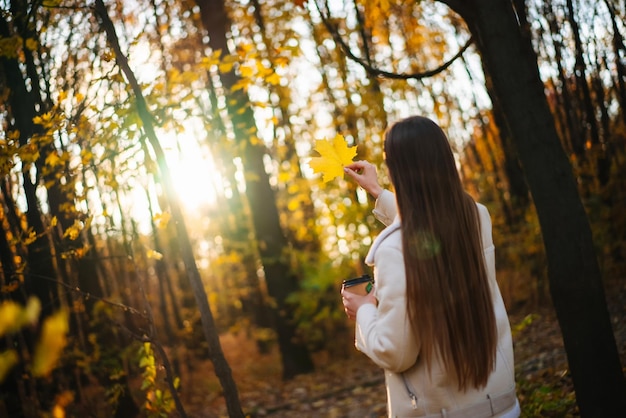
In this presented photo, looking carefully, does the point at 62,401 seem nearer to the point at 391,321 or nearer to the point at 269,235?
the point at 269,235

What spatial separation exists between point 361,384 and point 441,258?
7.06 metres

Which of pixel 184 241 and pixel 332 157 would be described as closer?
pixel 332 157

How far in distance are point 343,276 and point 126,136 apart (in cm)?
641

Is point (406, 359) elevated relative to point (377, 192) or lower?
lower

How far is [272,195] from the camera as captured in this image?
10672 mm

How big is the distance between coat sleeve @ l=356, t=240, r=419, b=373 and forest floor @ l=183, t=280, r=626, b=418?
9.93ft

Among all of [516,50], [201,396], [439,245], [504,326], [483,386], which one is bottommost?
[201,396]

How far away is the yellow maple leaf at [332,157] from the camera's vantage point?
296cm

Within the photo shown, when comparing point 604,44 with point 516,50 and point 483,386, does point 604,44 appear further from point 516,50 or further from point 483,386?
point 483,386

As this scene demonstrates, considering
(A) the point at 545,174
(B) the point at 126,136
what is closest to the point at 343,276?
(B) the point at 126,136

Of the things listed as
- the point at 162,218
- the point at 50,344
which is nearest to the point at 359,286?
the point at 162,218

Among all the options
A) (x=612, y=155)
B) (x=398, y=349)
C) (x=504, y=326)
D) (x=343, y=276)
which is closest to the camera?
(x=398, y=349)

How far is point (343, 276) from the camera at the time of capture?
34.8ft

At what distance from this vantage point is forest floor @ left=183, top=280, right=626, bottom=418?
5.23 m
